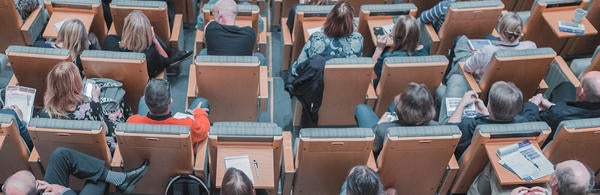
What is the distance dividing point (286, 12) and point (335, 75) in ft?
5.21

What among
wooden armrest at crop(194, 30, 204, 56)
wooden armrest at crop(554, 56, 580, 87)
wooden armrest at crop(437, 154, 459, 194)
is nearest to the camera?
wooden armrest at crop(437, 154, 459, 194)

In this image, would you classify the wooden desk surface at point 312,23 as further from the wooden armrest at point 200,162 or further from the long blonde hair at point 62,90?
the long blonde hair at point 62,90

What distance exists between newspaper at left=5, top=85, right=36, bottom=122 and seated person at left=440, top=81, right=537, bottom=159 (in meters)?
2.51

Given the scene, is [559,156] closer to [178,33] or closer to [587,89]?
[587,89]

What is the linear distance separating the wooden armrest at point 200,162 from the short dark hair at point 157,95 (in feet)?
0.99

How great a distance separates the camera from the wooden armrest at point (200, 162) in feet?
10.1

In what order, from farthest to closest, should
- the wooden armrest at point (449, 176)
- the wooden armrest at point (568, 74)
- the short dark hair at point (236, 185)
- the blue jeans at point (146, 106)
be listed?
the wooden armrest at point (568, 74)
the blue jeans at point (146, 106)
the wooden armrest at point (449, 176)
the short dark hair at point (236, 185)

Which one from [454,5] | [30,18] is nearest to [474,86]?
[454,5]

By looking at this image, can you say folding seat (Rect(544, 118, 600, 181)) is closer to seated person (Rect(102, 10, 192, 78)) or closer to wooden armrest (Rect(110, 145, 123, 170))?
wooden armrest (Rect(110, 145, 123, 170))

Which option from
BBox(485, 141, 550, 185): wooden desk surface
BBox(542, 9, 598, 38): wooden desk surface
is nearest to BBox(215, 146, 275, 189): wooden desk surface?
BBox(485, 141, 550, 185): wooden desk surface

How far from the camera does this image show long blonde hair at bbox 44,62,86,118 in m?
3.09

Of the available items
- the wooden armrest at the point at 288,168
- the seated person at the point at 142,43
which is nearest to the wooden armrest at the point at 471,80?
the wooden armrest at the point at 288,168

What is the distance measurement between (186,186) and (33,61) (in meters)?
1.20

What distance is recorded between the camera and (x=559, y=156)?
10.3 ft
